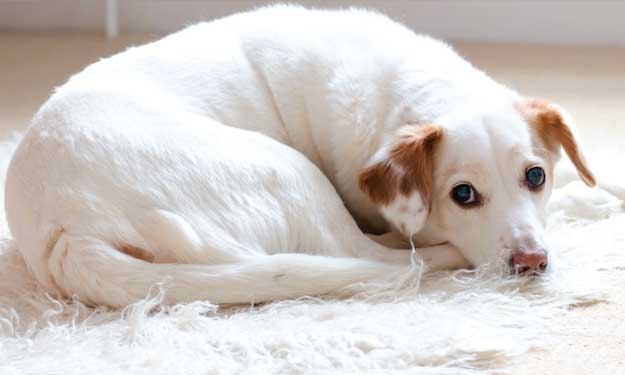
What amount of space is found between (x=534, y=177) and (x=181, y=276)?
713mm

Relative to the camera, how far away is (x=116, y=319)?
1.80 meters

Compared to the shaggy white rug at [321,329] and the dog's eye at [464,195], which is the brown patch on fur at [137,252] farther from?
the dog's eye at [464,195]

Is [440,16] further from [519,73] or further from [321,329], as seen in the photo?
[321,329]

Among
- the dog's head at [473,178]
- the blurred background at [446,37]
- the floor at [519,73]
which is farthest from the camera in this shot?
the blurred background at [446,37]

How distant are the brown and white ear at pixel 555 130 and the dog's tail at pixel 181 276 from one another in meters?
0.52

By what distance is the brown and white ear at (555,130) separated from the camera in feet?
6.70

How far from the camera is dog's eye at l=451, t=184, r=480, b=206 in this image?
196 centimetres

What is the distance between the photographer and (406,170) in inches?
78.0

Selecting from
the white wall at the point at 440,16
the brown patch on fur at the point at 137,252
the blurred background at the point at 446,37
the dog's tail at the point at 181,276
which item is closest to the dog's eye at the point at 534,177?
the dog's tail at the point at 181,276

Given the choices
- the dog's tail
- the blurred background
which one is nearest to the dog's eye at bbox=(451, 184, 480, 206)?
the dog's tail

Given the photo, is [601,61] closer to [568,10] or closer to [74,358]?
[568,10]

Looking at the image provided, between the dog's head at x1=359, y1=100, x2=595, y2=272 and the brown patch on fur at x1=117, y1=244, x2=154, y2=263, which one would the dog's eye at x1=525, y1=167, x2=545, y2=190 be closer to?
the dog's head at x1=359, y1=100, x2=595, y2=272

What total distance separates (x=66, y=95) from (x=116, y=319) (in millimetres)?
503

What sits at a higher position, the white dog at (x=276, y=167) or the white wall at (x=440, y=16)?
the white wall at (x=440, y=16)
